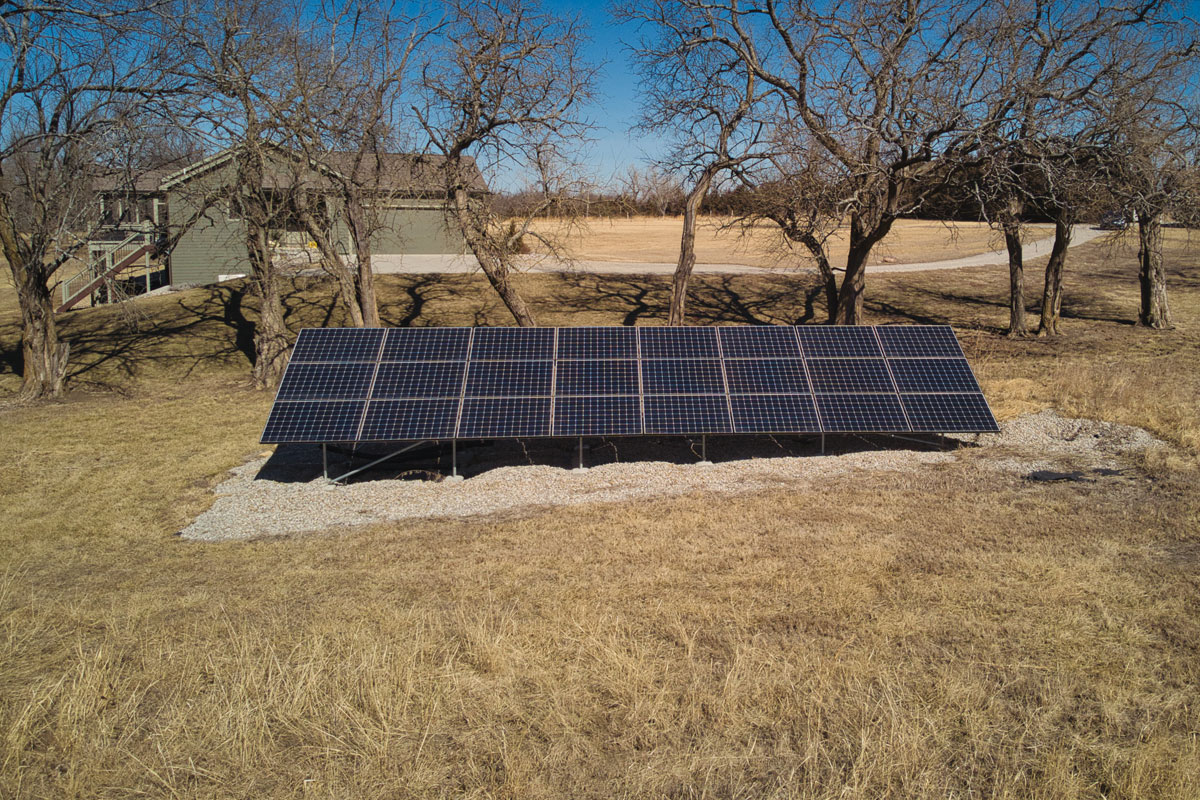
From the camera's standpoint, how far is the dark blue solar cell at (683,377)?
484 inches

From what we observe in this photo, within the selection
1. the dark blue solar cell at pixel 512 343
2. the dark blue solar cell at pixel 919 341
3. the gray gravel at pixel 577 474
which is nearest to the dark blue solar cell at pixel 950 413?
the gray gravel at pixel 577 474

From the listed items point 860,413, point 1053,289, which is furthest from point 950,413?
point 1053,289

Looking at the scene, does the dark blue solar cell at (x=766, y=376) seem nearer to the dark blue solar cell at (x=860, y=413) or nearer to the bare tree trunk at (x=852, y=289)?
the dark blue solar cell at (x=860, y=413)

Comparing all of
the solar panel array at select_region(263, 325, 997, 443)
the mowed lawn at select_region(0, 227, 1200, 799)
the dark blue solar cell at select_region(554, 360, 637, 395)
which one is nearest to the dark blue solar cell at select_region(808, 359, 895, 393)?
the solar panel array at select_region(263, 325, 997, 443)

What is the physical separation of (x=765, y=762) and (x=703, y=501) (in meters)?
5.43

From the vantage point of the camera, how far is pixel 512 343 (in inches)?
517

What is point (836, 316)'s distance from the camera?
19953 millimetres

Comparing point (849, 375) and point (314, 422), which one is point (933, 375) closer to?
point (849, 375)

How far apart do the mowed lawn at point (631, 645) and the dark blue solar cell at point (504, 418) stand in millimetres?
1617

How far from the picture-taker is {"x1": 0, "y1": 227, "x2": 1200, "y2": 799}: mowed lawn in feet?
16.1

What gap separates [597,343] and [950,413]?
17.6 feet

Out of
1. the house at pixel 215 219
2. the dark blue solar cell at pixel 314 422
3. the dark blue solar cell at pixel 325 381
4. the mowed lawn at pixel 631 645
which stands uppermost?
the house at pixel 215 219

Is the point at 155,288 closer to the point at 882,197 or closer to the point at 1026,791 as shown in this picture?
the point at 882,197

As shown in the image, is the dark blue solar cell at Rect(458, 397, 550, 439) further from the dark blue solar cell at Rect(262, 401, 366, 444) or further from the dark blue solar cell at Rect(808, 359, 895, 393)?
the dark blue solar cell at Rect(808, 359, 895, 393)
